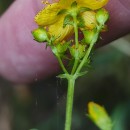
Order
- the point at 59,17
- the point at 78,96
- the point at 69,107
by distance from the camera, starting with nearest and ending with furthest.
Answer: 1. the point at 69,107
2. the point at 59,17
3. the point at 78,96

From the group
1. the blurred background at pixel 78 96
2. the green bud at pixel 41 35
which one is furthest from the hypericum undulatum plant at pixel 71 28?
the blurred background at pixel 78 96

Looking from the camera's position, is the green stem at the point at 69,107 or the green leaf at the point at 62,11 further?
the green leaf at the point at 62,11

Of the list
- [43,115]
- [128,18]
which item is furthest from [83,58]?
[43,115]

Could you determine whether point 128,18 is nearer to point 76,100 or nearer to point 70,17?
point 70,17

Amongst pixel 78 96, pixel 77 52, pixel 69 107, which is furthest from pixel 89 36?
pixel 78 96

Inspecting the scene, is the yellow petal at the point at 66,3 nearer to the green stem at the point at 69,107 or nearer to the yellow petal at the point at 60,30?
the yellow petal at the point at 60,30

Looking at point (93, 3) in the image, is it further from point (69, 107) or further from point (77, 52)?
point (69, 107)
